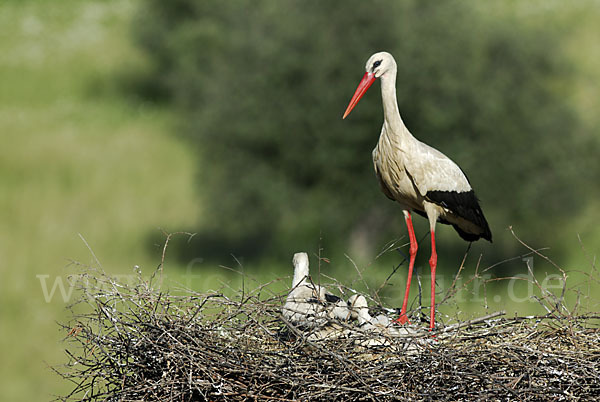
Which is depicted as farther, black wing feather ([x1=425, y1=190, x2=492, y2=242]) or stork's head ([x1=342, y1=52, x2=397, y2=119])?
black wing feather ([x1=425, y1=190, x2=492, y2=242])

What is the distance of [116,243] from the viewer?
21141mm

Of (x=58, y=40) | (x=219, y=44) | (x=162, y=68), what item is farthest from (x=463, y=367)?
(x=58, y=40)

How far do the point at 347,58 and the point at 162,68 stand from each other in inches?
815

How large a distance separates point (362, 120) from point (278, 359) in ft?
36.8

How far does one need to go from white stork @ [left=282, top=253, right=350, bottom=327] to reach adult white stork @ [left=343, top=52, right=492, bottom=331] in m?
0.95

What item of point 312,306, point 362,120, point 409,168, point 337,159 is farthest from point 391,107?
point 337,159

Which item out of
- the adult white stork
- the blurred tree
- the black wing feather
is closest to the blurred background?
the blurred tree

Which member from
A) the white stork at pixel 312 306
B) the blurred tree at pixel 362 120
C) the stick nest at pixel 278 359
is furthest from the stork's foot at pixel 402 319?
the blurred tree at pixel 362 120

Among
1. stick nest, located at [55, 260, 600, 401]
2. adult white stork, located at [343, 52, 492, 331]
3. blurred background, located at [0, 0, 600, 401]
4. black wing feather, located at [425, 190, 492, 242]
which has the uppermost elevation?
blurred background, located at [0, 0, 600, 401]

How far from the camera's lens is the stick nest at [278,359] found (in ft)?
13.9

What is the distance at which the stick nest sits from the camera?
4.24 meters

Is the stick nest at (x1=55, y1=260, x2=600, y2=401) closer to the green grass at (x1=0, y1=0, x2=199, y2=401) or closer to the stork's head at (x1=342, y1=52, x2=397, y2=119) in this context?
the stork's head at (x1=342, y1=52, x2=397, y2=119)

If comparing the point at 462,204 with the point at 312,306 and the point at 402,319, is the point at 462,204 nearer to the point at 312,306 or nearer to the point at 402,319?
the point at 402,319

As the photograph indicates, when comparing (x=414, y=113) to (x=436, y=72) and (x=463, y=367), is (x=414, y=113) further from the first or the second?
(x=463, y=367)
